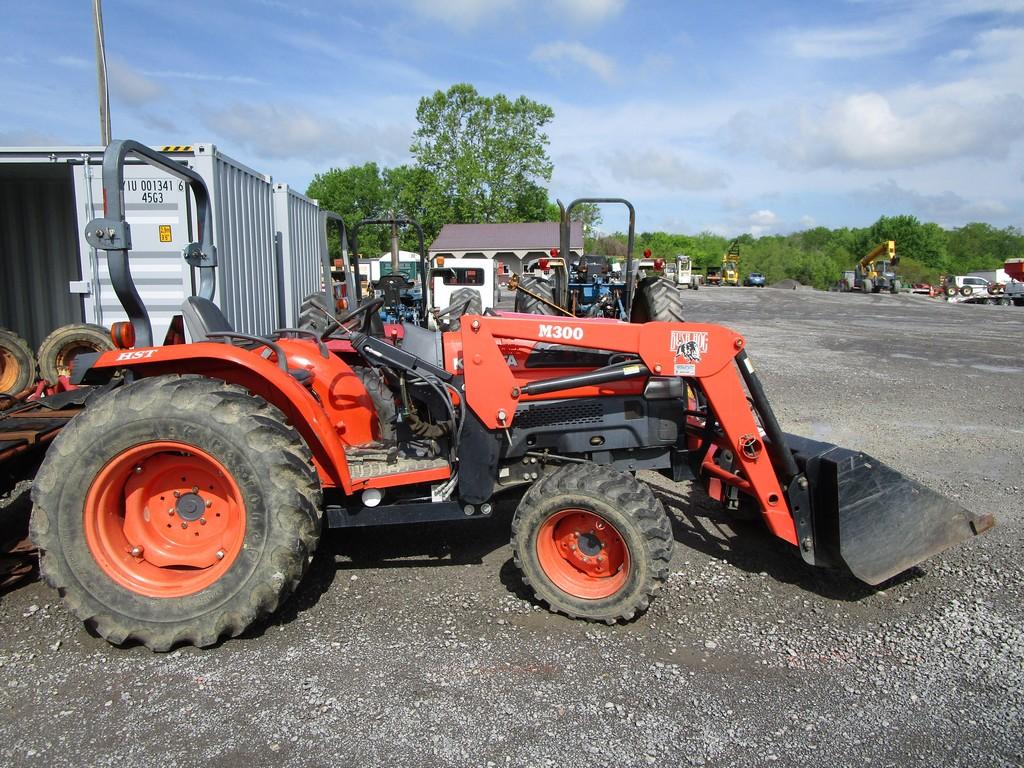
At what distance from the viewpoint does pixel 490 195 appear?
1874 inches

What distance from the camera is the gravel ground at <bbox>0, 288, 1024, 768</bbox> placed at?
8.29 feet

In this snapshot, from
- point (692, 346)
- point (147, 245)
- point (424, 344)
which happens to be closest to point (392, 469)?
point (424, 344)

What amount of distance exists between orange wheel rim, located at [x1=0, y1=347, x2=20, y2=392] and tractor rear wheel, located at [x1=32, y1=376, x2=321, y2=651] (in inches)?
216

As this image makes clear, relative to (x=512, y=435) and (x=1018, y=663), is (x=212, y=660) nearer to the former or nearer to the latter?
(x=512, y=435)

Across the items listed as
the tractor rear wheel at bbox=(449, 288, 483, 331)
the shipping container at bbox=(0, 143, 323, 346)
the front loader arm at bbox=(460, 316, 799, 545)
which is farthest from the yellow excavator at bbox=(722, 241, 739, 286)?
the front loader arm at bbox=(460, 316, 799, 545)

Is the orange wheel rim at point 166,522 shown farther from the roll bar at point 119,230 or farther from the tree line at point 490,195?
the tree line at point 490,195

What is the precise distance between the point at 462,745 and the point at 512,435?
1.45 m

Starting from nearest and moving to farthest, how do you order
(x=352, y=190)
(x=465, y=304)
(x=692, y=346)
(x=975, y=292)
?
(x=692, y=346)
(x=465, y=304)
(x=975, y=292)
(x=352, y=190)

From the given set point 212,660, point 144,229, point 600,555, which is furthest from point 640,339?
point 144,229

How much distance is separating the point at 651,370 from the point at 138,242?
601cm

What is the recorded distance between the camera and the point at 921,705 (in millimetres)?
2760

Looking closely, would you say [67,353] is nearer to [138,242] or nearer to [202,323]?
[138,242]

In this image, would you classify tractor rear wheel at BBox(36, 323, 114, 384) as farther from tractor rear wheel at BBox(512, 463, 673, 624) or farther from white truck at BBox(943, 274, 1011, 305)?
white truck at BBox(943, 274, 1011, 305)

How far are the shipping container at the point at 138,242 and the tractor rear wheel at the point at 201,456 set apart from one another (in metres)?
3.03
